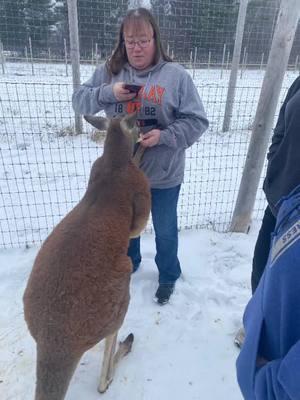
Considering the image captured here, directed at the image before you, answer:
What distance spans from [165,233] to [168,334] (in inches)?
29.0

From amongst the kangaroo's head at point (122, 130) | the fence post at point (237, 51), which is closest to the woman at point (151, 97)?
the kangaroo's head at point (122, 130)

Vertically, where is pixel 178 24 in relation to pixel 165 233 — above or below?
above

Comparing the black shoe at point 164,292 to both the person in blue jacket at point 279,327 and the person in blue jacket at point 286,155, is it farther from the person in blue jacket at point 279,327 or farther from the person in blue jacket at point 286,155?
the person in blue jacket at point 279,327

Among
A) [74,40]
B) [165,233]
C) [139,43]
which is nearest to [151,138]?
[139,43]

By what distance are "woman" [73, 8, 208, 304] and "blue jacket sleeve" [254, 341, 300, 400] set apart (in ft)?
5.15

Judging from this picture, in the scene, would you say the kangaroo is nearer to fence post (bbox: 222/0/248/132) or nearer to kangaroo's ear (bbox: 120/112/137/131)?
kangaroo's ear (bbox: 120/112/137/131)

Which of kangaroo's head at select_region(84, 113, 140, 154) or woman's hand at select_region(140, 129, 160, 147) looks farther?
woman's hand at select_region(140, 129, 160, 147)

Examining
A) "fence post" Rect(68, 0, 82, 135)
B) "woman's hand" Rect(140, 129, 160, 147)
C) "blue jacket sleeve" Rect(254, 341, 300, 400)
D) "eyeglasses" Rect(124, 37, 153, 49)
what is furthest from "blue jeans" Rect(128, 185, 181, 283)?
"fence post" Rect(68, 0, 82, 135)

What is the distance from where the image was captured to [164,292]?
115 inches

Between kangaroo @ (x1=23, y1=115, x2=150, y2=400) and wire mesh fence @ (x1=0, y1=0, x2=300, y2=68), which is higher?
wire mesh fence @ (x1=0, y1=0, x2=300, y2=68)

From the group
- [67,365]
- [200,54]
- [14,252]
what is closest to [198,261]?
[14,252]

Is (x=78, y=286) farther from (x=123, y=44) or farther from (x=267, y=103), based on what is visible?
(x=267, y=103)

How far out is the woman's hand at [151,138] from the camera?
224cm

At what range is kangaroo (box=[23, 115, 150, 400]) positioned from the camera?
158cm
